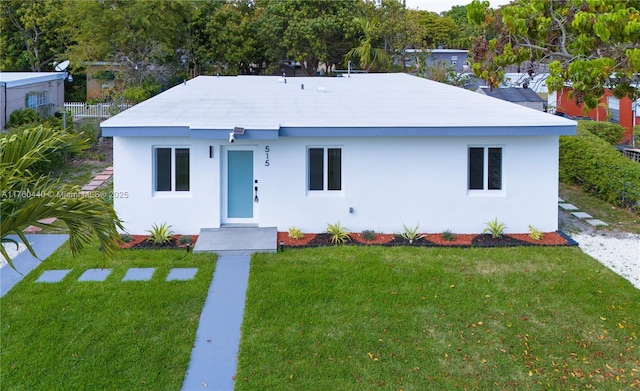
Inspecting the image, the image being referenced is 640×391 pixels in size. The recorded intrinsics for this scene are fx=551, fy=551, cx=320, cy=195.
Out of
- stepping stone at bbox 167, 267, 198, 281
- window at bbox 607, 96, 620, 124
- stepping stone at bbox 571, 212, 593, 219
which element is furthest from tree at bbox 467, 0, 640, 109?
window at bbox 607, 96, 620, 124

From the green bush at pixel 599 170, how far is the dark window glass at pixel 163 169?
472 inches

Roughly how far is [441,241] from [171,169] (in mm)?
6306

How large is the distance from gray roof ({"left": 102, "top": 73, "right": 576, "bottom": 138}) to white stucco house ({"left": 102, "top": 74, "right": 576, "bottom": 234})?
0.17ft

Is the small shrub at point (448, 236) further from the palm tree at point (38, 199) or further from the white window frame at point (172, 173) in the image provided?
the palm tree at point (38, 199)

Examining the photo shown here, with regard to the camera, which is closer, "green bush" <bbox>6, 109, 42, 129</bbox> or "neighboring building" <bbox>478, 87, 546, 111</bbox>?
"green bush" <bbox>6, 109, 42, 129</bbox>

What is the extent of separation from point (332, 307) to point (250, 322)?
1.33 m

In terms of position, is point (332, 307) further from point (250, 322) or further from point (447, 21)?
point (447, 21)

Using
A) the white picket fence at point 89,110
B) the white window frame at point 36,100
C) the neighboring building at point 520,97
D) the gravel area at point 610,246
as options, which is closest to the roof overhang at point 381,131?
the gravel area at point 610,246

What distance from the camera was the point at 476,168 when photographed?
1288 cm

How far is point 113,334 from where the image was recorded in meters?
7.79

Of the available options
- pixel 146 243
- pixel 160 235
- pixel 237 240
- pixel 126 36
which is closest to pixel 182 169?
pixel 160 235

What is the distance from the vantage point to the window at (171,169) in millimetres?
12508

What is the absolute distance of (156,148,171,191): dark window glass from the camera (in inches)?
493

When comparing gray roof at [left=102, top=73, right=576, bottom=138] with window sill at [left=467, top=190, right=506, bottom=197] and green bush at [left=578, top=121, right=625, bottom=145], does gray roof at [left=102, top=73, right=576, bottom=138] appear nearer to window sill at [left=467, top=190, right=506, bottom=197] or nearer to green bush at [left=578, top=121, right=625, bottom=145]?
window sill at [left=467, top=190, right=506, bottom=197]
